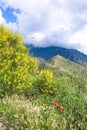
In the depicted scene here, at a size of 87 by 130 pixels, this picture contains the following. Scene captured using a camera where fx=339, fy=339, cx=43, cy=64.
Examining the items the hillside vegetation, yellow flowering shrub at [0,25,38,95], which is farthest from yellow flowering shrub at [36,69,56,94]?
yellow flowering shrub at [0,25,38,95]

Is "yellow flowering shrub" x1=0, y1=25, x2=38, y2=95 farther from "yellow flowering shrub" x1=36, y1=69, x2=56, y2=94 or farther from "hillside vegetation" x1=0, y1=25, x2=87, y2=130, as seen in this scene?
"yellow flowering shrub" x1=36, y1=69, x2=56, y2=94

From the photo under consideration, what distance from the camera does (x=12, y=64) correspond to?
17781 millimetres

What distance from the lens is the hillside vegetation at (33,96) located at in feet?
31.5

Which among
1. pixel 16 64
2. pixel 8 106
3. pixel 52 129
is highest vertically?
pixel 16 64

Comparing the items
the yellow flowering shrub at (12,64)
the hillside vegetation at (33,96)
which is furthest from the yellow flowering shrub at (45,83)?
the yellow flowering shrub at (12,64)

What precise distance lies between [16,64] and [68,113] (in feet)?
24.1

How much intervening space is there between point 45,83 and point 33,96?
227cm

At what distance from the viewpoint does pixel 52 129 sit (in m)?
8.88

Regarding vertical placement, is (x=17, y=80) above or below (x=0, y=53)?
below

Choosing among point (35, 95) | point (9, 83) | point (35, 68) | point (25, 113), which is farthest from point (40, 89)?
point (25, 113)

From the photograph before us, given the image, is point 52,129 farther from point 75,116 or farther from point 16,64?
point 16,64

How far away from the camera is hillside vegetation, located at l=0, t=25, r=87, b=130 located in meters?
9.60

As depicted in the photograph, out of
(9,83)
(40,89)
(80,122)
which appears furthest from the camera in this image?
(40,89)

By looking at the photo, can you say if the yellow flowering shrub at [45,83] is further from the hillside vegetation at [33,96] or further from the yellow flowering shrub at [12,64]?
the yellow flowering shrub at [12,64]
